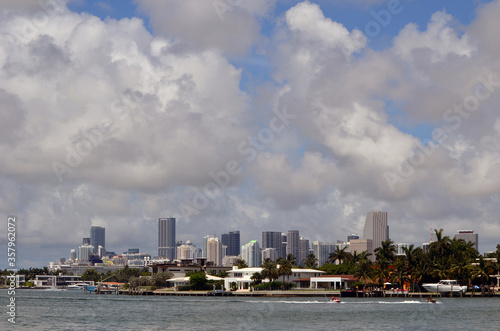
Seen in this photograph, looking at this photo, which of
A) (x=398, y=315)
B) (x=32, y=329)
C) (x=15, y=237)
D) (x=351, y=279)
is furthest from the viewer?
(x=351, y=279)

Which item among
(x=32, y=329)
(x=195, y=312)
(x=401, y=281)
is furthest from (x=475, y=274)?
(x=32, y=329)

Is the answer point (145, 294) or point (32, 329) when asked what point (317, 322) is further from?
point (145, 294)

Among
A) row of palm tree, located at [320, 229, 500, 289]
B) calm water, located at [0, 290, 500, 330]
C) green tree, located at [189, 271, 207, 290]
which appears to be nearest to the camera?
calm water, located at [0, 290, 500, 330]

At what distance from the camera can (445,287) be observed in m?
143

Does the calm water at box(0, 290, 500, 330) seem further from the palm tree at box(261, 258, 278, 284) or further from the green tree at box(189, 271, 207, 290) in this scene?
the green tree at box(189, 271, 207, 290)

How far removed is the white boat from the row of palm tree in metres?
4.06

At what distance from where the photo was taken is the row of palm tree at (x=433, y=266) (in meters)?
148

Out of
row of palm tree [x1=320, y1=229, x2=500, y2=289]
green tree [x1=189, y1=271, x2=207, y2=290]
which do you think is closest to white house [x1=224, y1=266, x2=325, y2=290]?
green tree [x1=189, y1=271, x2=207, y2=290]

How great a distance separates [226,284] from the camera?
17988 centimetres

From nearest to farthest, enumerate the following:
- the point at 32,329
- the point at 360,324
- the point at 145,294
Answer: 1. the point at 32,329
2. the point at 360,324
3. the point at 145,294

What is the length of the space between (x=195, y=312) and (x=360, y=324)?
29.2 metres

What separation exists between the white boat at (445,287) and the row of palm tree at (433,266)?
13.3 feet

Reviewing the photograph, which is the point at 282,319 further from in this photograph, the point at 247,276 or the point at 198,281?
the point at 198,281

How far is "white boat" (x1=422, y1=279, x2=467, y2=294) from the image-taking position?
142875 mm
